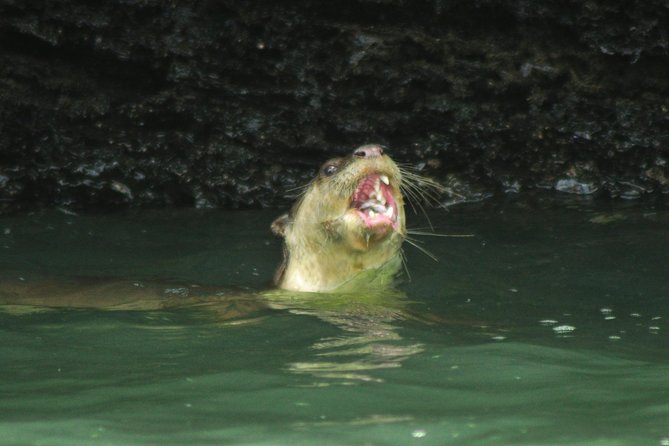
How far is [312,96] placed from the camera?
8.37 m

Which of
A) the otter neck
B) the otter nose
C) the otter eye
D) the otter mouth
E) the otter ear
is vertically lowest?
the otter neck

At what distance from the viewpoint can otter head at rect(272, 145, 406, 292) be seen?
6.36 metres

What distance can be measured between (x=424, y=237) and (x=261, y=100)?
5.79 feet

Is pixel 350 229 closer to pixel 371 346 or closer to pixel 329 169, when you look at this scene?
pixel 329 169

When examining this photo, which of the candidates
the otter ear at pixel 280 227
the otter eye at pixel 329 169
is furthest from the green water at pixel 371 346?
the otter eye at pixel 329 169

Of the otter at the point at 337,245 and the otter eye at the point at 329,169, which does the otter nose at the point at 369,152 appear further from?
the otter eye at the point at 329,169

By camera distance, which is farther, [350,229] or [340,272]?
[340,272]

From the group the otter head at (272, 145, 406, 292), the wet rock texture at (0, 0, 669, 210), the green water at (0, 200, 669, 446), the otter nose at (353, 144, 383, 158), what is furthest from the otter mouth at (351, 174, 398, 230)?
the wet rock texture at (0, 0, 669, 210)

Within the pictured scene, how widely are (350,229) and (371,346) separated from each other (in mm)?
1841

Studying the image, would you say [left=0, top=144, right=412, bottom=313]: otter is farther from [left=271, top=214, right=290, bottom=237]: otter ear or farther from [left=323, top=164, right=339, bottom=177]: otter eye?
[left=271, top=214, right=290, bottom=237]: otter ear

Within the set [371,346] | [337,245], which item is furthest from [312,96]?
[371,346]

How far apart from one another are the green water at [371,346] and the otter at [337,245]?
28 cm

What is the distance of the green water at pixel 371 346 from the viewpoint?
340cm

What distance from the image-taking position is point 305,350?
4648 millimetres
